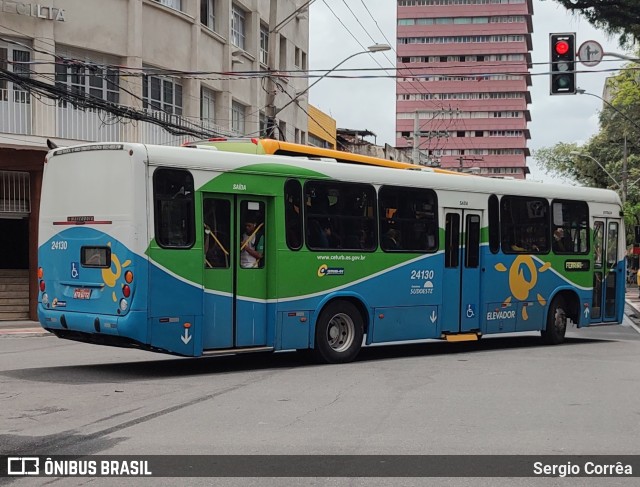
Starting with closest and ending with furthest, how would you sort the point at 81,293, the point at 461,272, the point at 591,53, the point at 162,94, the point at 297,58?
the point at 81,293
the point at 461,272
the point at 591,53
the point at 162,94
the point at 297,58

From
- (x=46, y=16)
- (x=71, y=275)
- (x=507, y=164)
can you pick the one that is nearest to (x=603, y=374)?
(x=71, y=275)

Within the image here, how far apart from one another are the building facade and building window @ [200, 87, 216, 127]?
35mm

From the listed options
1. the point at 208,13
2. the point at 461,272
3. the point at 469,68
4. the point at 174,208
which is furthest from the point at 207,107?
the point at 469,68

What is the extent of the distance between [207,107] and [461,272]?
16.7 meters

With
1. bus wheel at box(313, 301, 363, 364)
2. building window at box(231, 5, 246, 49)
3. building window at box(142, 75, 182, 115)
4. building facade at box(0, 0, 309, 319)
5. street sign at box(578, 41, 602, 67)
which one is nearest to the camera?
bus wheel at box(313, 301, 363, 364)

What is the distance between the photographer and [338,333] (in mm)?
14438

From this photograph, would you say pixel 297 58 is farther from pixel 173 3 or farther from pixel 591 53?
pixel 591 53

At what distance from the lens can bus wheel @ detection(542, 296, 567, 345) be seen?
18438 mm

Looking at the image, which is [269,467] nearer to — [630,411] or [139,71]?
[630,411]

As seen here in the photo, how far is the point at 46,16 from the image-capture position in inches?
938

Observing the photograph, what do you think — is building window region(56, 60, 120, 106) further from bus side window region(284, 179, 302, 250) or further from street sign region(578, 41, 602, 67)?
bus side window region(284, 179, 302, 250)

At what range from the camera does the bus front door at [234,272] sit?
41.4 ft

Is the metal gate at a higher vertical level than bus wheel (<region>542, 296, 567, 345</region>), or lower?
higher

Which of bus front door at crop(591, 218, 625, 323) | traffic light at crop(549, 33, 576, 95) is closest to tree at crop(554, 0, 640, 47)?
traffic light at crop(549, 33, 576, 95)
